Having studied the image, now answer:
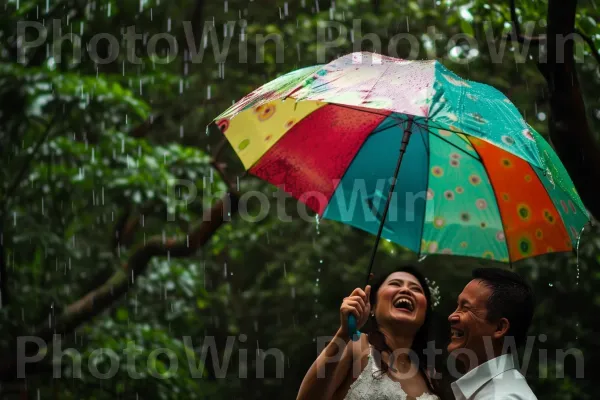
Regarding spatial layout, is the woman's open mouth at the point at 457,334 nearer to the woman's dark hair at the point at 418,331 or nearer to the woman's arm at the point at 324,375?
the woman's arm at the point at 324,375

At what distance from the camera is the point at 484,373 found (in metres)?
3.18

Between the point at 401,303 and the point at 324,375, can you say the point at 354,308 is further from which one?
the point at 401,303

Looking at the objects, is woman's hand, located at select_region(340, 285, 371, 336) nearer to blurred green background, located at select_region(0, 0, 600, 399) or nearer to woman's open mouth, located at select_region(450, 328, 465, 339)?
woman's open mouth, located at select_region(450, 328, 465, 339)

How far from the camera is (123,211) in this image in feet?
32.1

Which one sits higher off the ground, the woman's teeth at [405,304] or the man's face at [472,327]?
the man's face at [472,327]

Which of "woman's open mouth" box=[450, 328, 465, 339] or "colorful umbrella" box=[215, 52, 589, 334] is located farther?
"colorful umbrella" box=[215, 52, 589, 334]

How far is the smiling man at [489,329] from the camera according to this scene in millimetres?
3170

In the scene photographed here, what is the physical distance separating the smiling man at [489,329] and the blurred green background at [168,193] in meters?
2.21

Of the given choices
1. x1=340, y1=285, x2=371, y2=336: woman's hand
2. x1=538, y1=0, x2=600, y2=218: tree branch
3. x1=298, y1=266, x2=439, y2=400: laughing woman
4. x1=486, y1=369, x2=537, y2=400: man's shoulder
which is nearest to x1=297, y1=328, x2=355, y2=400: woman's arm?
x1=298, y1=266, x2=439, y2=400: laughing woman

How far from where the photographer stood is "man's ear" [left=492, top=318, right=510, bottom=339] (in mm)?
3285

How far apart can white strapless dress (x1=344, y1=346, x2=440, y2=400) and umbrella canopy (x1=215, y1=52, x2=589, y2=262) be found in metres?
0.85

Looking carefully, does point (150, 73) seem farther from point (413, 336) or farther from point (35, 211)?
point (413, 336)

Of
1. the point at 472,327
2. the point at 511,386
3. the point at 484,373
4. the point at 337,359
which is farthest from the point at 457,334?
the point at 337,359

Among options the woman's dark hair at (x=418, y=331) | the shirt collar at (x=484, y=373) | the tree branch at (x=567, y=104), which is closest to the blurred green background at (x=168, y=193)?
the tree branch at (x=567, y=104)
